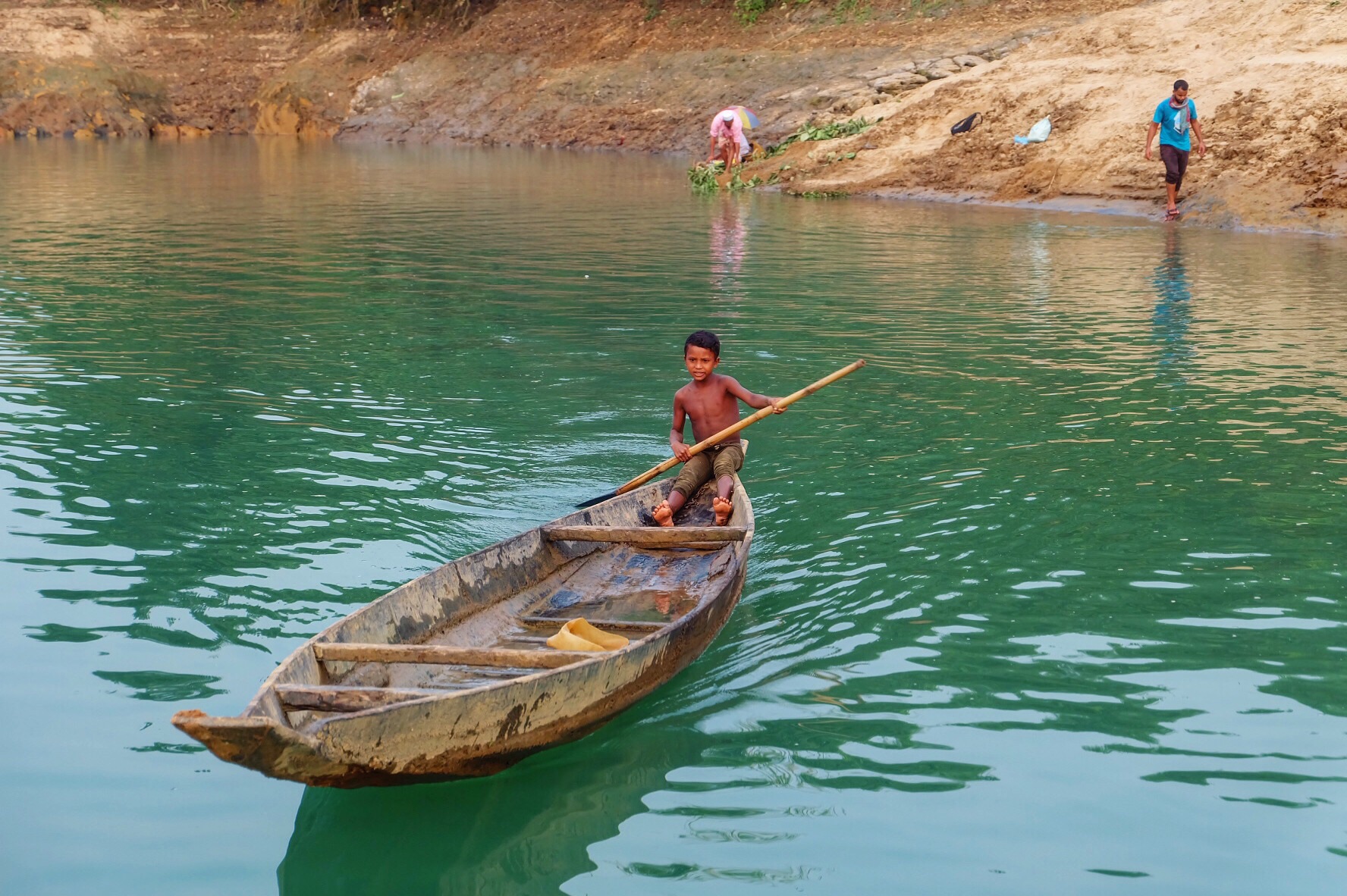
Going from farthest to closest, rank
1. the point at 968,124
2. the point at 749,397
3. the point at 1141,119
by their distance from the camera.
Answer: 1. the point at 968,124
2. the point at 1141,119
3. the point at 749,397

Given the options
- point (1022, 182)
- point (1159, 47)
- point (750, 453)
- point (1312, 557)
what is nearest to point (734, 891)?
point (1312, 557)

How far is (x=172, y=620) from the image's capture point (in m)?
6.47

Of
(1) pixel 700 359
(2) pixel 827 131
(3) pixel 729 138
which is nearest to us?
(1) pixel 700 359

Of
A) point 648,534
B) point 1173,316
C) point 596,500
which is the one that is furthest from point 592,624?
point 1173,316

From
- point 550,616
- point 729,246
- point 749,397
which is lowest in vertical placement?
point 550,616

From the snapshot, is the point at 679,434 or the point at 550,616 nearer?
the point at 550,616

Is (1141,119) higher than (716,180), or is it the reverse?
(1141,119)

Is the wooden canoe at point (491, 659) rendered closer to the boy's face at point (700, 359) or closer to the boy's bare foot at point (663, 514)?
the boy's bare foot at point (663, 514)

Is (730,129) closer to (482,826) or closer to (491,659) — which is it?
(491,659)

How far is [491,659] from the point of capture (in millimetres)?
5148

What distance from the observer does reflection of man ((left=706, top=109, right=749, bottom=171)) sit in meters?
27.3

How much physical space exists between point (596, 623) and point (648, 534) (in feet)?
3.01

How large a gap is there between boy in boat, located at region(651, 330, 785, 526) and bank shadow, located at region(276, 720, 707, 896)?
2796 millimetres

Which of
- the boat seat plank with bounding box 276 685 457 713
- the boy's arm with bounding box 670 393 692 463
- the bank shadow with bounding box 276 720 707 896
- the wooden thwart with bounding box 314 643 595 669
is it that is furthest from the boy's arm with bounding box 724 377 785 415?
the boat seat plank with bounding box 276 685 457 713
